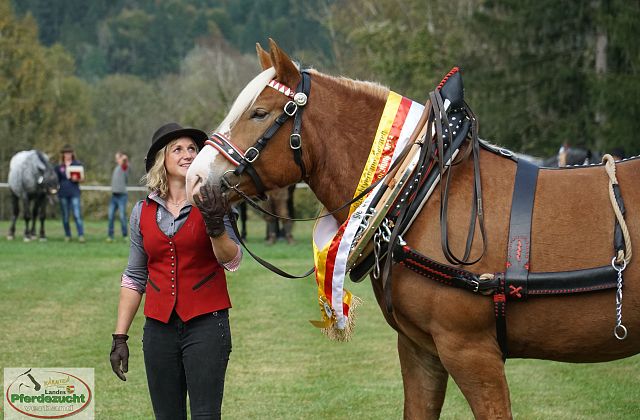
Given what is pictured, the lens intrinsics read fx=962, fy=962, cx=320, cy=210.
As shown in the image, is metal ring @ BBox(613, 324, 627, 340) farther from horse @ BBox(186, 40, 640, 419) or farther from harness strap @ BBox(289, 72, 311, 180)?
harness strap @ BBox(289, 72, 311, 180)

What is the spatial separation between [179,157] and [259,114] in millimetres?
722

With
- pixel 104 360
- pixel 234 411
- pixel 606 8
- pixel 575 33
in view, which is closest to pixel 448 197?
pixel 234 411

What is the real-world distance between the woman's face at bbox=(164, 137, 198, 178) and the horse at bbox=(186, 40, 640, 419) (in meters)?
0.60

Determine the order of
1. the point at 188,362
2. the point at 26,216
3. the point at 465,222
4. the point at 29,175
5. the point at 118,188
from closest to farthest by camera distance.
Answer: the point at 465,222 < the point at 188,362 < the point at 29,175 < the point at 26,216 < the point at 118,188

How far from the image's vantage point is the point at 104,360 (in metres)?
9.21

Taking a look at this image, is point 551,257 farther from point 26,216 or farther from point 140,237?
point 26,216

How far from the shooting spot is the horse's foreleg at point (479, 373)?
4258 millimetres

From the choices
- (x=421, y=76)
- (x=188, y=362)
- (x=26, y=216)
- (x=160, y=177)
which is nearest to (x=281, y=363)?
(x=188, y=362)

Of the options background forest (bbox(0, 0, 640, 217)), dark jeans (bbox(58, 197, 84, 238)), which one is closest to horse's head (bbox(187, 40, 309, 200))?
background forest (bbox(0, 0, 640, 217))

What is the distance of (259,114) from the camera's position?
14.9ft

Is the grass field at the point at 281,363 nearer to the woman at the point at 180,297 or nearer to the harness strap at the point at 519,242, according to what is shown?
the woman at the point at 180,297

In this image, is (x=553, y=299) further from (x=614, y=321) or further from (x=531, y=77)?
(x=531, y=77)

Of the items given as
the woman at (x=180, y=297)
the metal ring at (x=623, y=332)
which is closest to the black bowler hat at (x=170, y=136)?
the woman at (x=180, y=297)

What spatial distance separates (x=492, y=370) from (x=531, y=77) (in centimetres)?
2589
